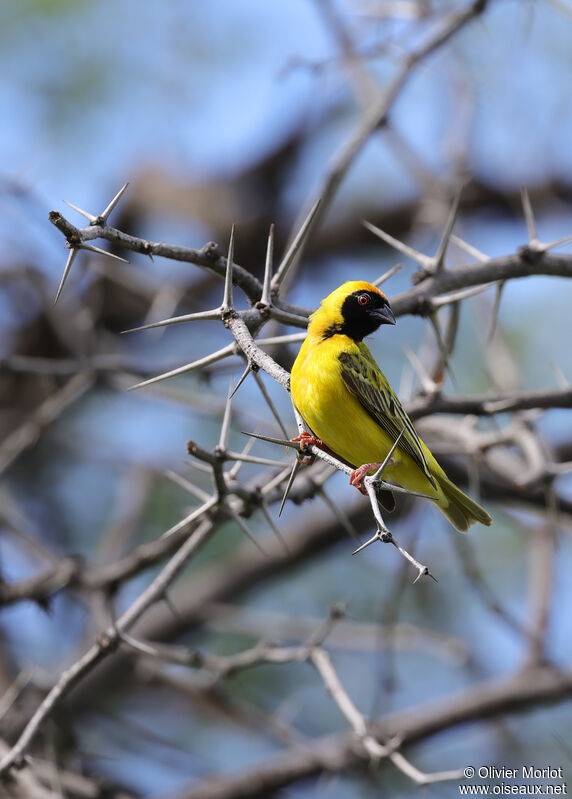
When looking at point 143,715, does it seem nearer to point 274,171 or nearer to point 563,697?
point 563,697

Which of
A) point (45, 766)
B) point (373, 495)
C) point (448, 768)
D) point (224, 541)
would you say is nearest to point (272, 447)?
point (224, 541)

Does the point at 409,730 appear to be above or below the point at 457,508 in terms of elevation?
below

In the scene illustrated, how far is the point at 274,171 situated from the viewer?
36.3 feet

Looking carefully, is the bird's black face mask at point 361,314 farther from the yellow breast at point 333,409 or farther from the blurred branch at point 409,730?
the blurred branch at point 409,730

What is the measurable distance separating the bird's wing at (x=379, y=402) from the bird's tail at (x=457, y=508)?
30cm

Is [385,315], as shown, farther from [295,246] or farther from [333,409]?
[295,246]

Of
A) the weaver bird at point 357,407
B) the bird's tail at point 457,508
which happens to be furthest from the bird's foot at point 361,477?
the bird's tail at point 457,508

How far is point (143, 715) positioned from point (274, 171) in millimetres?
6516

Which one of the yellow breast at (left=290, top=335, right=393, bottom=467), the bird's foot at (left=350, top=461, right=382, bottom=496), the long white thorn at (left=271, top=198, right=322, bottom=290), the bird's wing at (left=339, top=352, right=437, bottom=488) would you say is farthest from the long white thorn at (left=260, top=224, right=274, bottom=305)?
the bird's wing at (left=339, top=352, right=437, bottom=488)

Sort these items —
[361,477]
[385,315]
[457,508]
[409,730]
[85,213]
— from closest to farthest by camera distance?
[85,213] → [361,477] → [385,315] → [457,508] → [409,730]

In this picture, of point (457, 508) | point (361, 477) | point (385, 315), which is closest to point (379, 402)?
point (385, 315)

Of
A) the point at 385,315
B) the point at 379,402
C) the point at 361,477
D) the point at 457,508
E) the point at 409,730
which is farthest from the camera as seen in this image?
the point at 409,730

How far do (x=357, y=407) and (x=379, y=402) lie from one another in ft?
0.39

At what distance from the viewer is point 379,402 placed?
4.10 m
